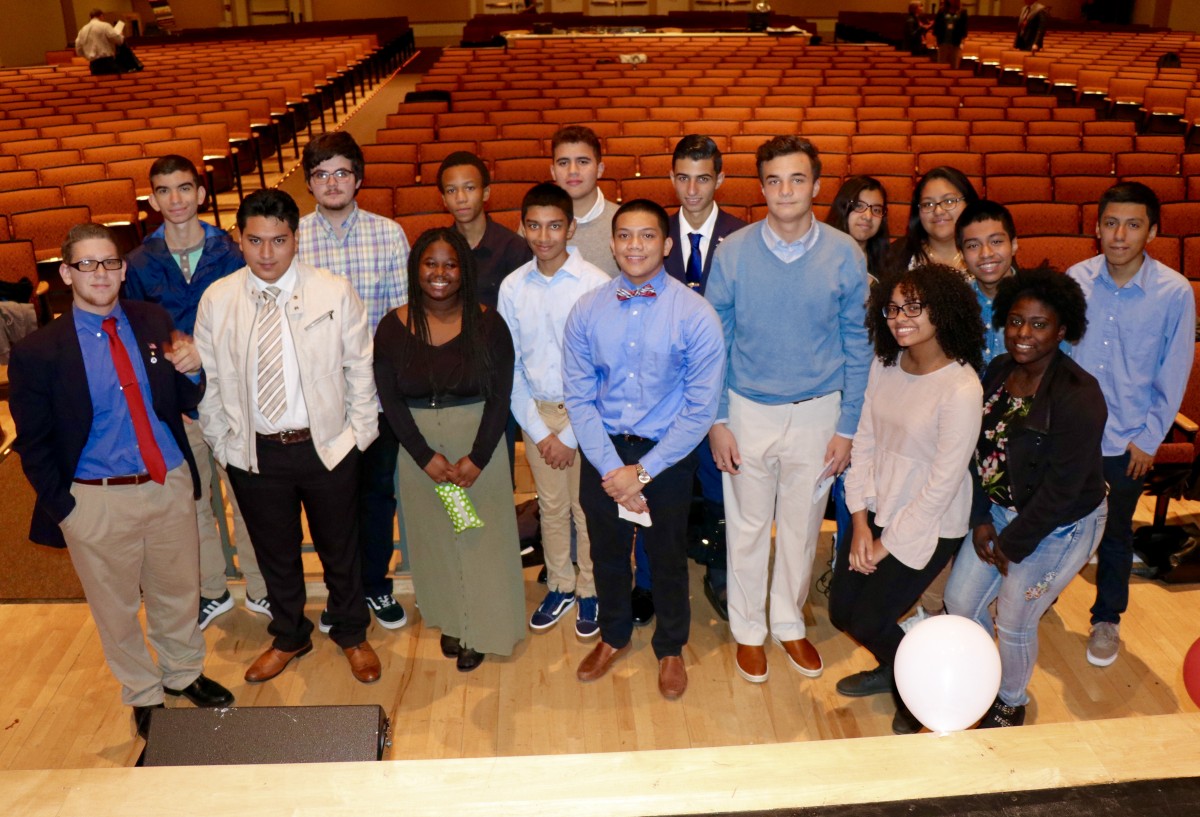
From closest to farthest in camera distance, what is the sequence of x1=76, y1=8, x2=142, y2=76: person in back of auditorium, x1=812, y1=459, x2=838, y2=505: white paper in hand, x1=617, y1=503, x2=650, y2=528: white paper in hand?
x1=617, y1=503, x2=650, y2=528: white paper in hand < x1=812, y1=459, x2=838, y2=505: white paper in hand < x1=76, y1=8, x2=142, y2=76: person in back of auditorium

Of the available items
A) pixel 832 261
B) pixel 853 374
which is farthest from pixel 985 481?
pixel 832 261

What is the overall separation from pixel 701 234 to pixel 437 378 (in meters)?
1.12

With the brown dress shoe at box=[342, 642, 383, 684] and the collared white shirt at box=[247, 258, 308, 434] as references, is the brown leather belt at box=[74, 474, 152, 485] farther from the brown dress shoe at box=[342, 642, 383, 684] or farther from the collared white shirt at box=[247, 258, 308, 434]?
the brown dress shoe at box=[342, 642, 383, 684]

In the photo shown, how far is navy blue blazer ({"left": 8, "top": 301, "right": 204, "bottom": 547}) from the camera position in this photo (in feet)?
8.30

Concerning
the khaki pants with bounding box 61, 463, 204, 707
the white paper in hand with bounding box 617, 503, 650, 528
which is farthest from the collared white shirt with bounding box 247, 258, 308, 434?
the white paper in hand with bounding box 617, 503, 650, 528

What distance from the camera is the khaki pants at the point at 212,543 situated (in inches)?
132

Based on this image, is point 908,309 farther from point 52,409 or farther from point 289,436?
point 52,409

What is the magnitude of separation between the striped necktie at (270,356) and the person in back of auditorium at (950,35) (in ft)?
45.0

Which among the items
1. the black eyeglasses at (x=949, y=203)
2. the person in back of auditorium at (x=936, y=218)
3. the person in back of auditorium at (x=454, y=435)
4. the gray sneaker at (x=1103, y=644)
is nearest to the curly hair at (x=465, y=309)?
the person in back of auditorium at (x=454, y=435)

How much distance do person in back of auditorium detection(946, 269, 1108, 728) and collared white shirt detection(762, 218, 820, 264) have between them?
55cm

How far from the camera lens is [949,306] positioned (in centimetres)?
238

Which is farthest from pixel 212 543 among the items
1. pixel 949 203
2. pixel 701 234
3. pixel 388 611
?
pixel 949 203

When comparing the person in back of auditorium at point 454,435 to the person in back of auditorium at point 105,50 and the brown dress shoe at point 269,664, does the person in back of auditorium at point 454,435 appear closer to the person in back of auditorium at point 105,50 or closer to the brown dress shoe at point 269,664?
the brown dress shoe at point 269,664

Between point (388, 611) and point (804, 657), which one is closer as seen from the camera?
point (804, 657)
